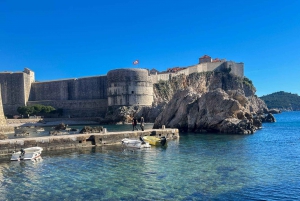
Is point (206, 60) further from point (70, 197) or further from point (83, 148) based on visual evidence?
point (70, 197)

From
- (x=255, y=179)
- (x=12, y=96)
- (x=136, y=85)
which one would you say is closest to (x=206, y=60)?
(x=136, y=85)

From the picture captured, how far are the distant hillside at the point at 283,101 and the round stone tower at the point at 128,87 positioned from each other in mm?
87841

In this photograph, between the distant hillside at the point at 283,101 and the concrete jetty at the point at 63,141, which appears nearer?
the concrete jetty at the point at 63,141

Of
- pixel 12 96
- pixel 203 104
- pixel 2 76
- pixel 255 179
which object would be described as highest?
pixel 2 76

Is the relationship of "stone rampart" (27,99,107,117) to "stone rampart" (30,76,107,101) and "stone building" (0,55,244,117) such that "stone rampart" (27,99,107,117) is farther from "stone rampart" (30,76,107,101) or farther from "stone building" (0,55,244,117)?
"stone rampart" (30,76,107,101)

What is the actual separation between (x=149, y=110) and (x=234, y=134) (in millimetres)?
31105

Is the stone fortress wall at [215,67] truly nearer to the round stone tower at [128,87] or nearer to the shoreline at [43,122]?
the round stone tower at [128,87]

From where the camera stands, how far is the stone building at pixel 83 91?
58.2 meters

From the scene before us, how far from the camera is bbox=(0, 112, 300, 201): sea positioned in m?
7.85

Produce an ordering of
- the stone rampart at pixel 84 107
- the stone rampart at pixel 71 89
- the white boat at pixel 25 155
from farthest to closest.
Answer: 1. the stone rampart at pixel 71 89
2. the stone rampart at pixel 84 107
3. the white boat at pixel 25 155

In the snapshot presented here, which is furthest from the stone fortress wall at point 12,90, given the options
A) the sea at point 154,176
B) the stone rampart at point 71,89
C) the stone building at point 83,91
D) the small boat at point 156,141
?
the sea at point 154,176

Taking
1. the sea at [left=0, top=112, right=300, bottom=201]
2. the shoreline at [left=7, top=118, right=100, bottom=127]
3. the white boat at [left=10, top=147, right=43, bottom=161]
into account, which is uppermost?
the shoreline at [left=7, top=118, right=100, bottom=127]

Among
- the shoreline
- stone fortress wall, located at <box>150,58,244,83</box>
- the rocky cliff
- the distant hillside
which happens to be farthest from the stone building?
the distant hillside

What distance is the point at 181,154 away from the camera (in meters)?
14.3
